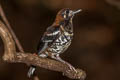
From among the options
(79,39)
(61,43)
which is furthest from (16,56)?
(79,39)

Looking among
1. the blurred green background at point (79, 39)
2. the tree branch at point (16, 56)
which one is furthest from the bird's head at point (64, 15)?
the blurred green background at point (79, 39)

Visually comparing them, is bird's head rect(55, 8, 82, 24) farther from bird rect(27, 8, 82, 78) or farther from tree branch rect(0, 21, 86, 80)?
tree branch rect(0, 21, 86, 80)

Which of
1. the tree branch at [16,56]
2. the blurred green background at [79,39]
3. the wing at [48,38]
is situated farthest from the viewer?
the blurred green background at [79,39]

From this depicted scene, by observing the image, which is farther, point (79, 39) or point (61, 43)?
point (79, 39)

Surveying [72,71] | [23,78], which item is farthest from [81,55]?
[72,71]

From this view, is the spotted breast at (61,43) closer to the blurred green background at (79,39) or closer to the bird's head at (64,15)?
the bird's head at (64,15)

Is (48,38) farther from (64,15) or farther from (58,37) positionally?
(64,15)

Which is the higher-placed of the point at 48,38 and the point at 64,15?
the point at 64,15
